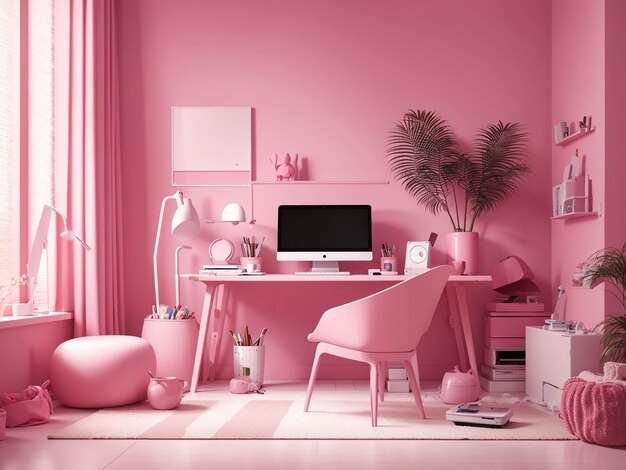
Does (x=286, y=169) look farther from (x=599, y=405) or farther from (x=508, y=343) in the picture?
(x=599, y=405)

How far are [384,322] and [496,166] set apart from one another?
1831 mm

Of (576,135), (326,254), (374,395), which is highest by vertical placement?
(576,135)

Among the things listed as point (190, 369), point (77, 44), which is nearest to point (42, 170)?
point (77, 44)

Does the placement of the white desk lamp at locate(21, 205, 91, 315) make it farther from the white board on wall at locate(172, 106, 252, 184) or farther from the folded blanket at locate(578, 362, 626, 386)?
the folded blanket at locate(578, 362, 626, 386)

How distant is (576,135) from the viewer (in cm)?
420

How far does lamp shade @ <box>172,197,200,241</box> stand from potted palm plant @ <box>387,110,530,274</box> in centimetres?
137

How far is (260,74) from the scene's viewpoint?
4.85 m

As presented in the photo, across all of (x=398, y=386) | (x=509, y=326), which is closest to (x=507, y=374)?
(x=509, y=326)

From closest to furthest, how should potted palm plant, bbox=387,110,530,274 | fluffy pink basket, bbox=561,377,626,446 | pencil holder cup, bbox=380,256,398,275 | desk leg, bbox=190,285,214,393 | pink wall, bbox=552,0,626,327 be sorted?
fluffy pink basket, bbox=561,377,626,446
pink wall, bbox=552,0,626,327
desk leg, bbox=190,285,214,393
pencil holder cup, bbox=380,256,398,275
potted palm plant, bbox=387,110,530,274

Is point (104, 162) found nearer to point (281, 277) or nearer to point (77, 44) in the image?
point (77, 44)

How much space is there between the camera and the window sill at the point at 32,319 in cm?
344

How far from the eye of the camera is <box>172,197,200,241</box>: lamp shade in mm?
4336

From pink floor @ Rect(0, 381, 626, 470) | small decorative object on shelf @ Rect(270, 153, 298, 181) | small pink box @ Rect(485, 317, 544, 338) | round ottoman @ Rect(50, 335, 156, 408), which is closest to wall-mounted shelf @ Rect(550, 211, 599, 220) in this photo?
small pink box @ Rect(485, 317, 544, 338)

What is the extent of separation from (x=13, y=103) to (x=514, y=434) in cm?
314
